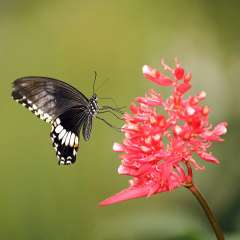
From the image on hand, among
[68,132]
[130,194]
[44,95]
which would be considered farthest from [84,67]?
[130,194]

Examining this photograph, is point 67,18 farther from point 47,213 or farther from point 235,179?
point 235,179

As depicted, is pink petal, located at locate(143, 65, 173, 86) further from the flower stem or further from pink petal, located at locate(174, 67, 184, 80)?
the flower stem

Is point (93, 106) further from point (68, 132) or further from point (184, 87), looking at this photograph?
point (184, 87)

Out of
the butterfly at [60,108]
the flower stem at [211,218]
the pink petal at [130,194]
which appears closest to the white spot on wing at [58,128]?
the butterfly at [60,108]

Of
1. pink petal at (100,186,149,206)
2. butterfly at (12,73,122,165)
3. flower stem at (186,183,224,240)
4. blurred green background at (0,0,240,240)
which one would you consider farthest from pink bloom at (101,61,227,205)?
blurred green background at (0,0,240,240)

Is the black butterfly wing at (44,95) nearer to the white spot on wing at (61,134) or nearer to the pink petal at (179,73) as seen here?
the white spot on wing at (61,134)

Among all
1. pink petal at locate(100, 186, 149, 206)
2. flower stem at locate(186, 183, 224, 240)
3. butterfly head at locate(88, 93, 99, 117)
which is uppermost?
butterfly head at locate(88, 93, 99, 117)
